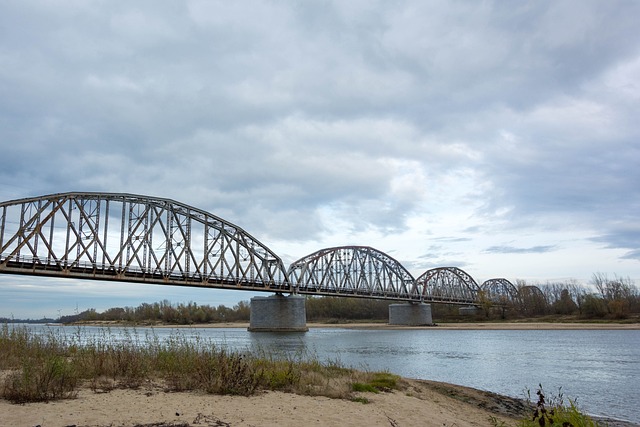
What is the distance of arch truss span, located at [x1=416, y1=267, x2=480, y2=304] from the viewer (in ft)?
519

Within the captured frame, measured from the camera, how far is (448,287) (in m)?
176

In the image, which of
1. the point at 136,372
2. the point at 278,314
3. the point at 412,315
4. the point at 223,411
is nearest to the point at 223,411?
the point at 223,411

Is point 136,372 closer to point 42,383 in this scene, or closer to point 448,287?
point 42,383

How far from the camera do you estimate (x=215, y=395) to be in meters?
11.8

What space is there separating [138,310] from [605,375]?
166 meters

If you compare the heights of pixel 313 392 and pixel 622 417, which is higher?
pixel 313 392

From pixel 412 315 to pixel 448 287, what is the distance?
4088 cm

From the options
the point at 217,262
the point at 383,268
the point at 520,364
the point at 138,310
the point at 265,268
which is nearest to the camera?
the point at 520,364

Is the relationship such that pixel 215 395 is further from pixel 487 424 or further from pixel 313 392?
A: pixel 487 424

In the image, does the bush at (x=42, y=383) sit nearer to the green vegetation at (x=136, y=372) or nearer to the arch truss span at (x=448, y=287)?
the green vegetation at (x=136, y=372)

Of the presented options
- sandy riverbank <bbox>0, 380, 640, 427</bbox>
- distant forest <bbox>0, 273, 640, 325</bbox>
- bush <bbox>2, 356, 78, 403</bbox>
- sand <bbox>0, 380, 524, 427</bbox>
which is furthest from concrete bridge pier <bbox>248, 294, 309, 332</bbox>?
bush <bbox>2, 356, 78, 403</bbox>

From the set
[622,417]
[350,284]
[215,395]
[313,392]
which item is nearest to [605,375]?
[622,417]

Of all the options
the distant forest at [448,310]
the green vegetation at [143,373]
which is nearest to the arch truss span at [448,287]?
the distant forest at [448,310]

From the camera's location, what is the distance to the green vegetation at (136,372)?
35.3 ft
